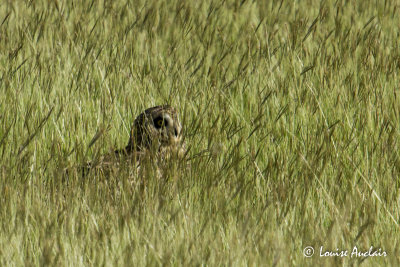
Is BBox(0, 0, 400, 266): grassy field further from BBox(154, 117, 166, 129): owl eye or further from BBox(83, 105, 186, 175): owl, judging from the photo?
BBox(154, 117, 166, 129): owl eye

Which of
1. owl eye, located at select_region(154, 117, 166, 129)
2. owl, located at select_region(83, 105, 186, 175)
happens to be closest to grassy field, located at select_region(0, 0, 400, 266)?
owl, located at select_region(83, 105, 186, 175)

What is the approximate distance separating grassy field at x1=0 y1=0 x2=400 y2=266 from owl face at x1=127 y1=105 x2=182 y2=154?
0.09m

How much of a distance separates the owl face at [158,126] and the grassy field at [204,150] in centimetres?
9

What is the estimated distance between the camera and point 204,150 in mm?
3375

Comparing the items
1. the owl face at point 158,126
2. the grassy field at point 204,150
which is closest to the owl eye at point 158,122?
the owl face at point 158,126

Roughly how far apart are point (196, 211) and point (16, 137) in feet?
3.67

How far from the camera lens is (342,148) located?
11.4ft

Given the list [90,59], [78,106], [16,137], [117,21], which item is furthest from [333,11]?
[16,137]

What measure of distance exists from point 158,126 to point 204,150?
0.56 metres

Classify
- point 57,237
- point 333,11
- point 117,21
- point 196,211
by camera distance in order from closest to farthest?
point 57,237 → point 196,211 → point 117,21 → point 333,11

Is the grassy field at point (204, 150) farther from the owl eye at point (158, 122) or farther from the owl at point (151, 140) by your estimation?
the owl eye at point (158, 122)

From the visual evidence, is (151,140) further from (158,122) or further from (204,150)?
(204,150)

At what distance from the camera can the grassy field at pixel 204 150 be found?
9.12 ft

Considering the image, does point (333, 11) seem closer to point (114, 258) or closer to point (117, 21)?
point (117, 21)
